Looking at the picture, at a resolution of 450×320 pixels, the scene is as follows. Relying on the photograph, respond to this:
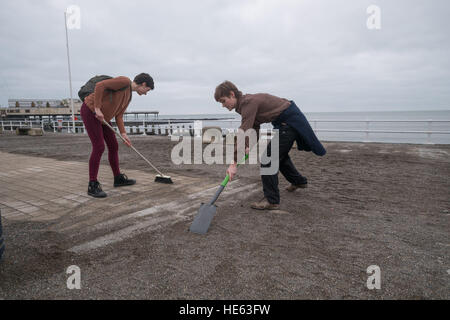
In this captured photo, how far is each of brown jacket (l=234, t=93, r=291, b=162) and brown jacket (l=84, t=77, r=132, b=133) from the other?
170 cm

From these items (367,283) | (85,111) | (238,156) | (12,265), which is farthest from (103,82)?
(367,283)

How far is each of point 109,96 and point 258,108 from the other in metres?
2.07

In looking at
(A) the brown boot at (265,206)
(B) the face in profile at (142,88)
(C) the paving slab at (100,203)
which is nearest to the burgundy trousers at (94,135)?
(C) the paving slab at (100,203)

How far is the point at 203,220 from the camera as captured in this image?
266 cm

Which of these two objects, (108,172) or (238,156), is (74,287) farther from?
(108,172)

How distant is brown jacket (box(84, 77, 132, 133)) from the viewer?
348 cm

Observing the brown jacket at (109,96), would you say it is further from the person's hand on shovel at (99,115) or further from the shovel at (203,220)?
the shovel at (203,220)

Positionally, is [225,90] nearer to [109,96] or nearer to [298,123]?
[298,123]

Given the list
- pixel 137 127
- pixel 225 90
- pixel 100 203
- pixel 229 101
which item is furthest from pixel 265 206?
pixel 137 127

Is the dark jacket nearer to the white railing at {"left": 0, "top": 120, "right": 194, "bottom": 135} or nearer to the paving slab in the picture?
the paving slab

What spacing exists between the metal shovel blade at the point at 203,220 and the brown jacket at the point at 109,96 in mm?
2006

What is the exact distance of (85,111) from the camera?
3.64 meters
